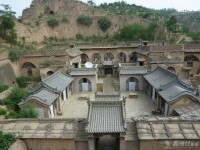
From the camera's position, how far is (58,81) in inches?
1043

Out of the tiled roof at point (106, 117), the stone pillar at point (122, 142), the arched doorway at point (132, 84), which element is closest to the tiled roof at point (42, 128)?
the tiled roof at point (106, 117)

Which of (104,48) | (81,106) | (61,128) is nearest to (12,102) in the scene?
(81,106)

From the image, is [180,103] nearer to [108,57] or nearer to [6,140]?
[6,140]

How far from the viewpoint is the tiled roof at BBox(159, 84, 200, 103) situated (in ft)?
62.8

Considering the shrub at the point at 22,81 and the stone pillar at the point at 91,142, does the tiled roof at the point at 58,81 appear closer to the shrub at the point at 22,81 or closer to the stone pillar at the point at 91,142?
the shrub at the point at 22,81

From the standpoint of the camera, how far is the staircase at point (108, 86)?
100.0 ft

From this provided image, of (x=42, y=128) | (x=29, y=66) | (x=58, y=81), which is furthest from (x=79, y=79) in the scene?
A: (x=42, y=128)

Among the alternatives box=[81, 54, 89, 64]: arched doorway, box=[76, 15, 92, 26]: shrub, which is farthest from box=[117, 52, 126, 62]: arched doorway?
box=[76, 15, 92, 26]: shrub

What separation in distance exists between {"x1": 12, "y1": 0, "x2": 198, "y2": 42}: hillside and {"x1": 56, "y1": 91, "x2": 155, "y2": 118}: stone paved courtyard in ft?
79.4

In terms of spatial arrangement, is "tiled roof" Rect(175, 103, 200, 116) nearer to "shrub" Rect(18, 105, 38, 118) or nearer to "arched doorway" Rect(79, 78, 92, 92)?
"shrub" Rect(18, 105, 38, 118)

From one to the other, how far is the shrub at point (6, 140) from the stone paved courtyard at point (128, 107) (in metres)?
9.69

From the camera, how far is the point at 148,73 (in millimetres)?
29156

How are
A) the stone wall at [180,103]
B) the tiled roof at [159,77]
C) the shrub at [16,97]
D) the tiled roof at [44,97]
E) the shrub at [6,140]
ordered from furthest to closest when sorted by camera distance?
1. the tiled roof at [159,77]
2. the shrub at [16,97]
3. the tiled roof at [44,97]
4. the stone wall at [180,103]
5. the shrub at [6,140]

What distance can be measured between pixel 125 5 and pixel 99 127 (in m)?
89.2
